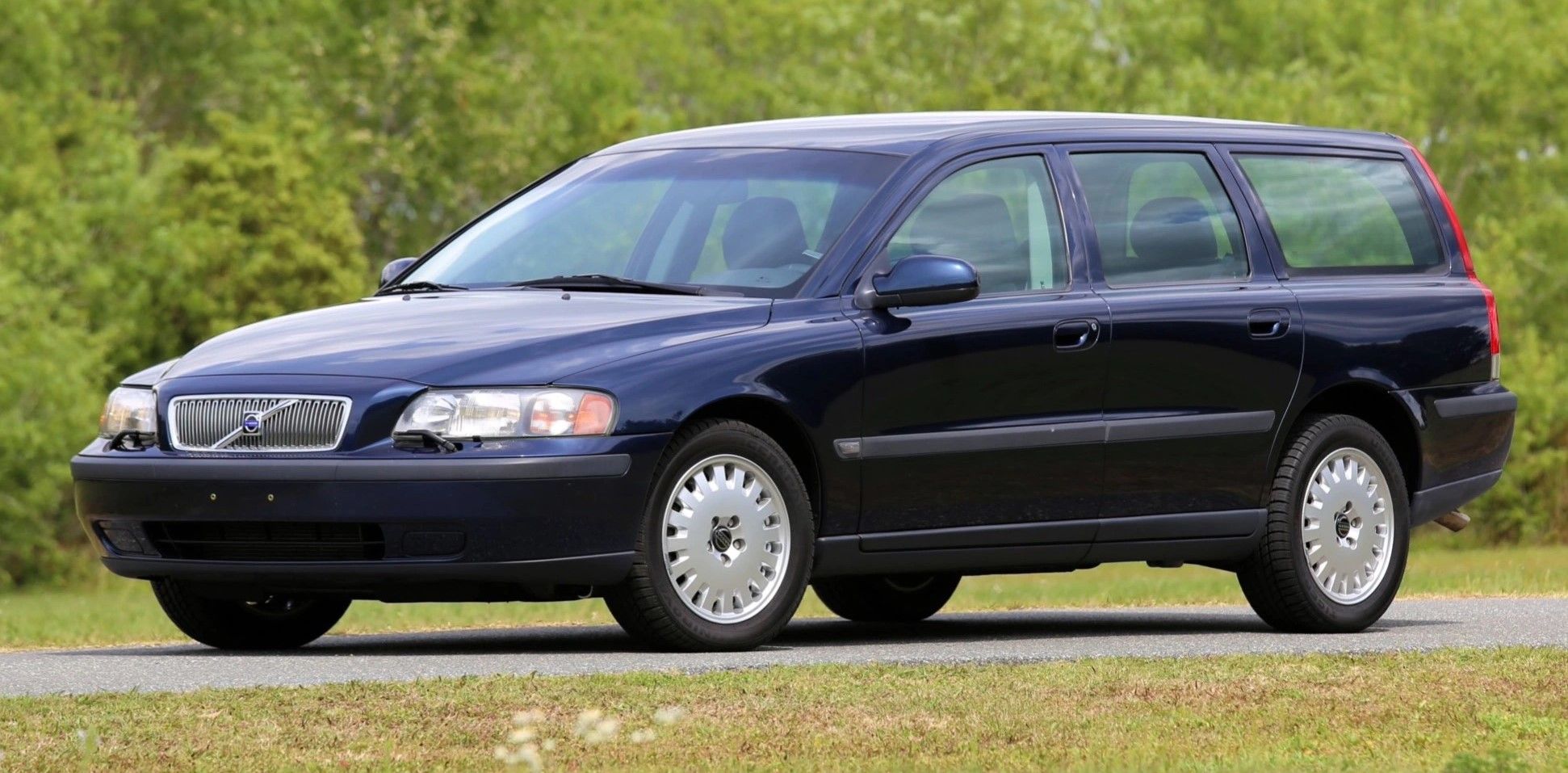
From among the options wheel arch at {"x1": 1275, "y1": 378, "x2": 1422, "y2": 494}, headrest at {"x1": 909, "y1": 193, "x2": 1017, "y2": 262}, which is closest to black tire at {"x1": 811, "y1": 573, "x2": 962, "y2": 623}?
wheel arch at {"x1": 1275, "y1": 378, "x2": 1422, "y2": 494}

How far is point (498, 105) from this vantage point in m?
58.6

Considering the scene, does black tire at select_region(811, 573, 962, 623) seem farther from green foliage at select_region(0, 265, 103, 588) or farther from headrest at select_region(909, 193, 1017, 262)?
green foliage at select_region(0, 265, 103, 588)

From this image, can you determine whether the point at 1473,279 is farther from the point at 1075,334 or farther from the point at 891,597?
the point at 891,597

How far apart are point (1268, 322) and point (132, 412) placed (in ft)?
13.5

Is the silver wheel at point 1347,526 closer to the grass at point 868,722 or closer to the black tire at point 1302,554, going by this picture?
the black tire at point 1302,554

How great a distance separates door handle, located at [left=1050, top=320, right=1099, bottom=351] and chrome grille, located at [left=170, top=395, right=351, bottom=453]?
102 inches

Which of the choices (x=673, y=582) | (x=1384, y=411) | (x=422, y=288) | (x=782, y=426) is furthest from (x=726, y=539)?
(x=1384, y=411)

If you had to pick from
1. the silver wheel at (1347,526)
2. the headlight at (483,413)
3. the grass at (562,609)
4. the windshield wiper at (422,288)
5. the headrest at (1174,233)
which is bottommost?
the grass at (562,609)

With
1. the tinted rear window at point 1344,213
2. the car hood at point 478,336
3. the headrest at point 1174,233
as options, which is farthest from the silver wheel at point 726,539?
the tinted rear window at point 1344,213

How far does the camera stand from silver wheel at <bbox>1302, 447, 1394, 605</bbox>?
34.2 ft

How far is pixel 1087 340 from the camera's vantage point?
381 inches

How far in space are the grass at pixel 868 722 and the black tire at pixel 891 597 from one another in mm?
3308

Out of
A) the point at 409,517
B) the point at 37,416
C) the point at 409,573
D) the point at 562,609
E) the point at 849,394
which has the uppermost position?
the point at 849,394

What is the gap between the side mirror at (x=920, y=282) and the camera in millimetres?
9102
